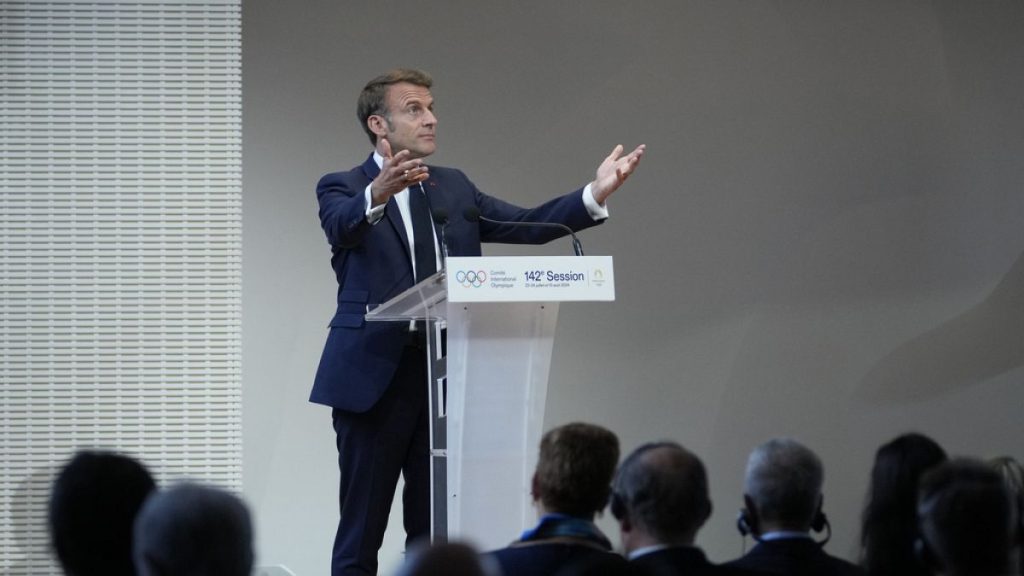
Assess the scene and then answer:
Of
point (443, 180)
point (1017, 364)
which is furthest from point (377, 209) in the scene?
point (1017, 364)

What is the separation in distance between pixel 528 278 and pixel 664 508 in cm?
108

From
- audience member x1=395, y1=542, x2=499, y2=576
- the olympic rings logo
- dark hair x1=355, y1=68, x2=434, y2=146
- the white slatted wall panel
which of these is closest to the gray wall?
the white slatted wall panel

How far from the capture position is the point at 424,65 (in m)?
6.34

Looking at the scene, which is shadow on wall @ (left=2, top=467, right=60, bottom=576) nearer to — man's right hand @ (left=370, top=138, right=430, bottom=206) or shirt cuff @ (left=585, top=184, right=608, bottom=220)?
man's right hand @ (left=370, top=138, right=430, bottom=206)

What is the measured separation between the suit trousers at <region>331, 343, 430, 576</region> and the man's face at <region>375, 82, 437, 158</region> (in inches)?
26.8

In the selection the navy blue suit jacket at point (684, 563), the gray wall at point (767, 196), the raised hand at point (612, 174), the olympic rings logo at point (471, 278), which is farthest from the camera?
the gray wall at point (767, 196)

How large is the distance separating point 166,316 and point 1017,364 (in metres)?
4.08

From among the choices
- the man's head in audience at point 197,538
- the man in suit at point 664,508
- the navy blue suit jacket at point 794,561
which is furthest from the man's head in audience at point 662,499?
the man's head in audience at point 197,538

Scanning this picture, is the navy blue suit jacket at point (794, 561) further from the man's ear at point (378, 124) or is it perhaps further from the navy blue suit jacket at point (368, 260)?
the man's ear at point (378, 124)

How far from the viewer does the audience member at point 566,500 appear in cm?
266

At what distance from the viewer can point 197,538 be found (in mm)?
2037

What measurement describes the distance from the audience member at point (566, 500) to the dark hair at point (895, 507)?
1.87 feet

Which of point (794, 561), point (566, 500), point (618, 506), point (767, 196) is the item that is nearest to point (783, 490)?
point (794, 561)

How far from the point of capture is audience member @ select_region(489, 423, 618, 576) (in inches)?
105
